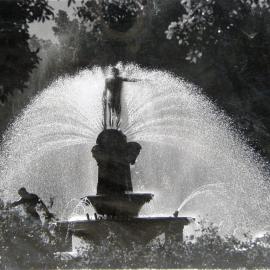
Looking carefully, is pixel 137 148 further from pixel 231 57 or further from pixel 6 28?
pixel 231 57

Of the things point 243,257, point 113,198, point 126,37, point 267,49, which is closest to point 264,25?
point 267,49

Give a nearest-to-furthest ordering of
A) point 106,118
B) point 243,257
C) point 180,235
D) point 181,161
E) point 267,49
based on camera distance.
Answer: point 243,257 < point 180,235 < point 106,118 < point 181,161 < point 267,49

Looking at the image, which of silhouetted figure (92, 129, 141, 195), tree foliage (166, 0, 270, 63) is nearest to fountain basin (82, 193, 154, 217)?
silhouetted figure (92, 129, 141, 195)

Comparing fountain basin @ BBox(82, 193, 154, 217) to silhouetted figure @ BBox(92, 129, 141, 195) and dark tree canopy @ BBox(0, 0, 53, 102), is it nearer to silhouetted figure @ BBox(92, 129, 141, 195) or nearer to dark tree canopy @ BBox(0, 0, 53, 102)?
silhouetted figure @ BBox(92, 129, 141, 195)

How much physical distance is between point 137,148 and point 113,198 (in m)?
1.27

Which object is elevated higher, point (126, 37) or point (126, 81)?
point (126, 37)

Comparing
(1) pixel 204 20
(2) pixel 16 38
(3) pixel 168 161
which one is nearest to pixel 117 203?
(1) pixel 204 20

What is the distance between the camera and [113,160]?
17125 millimetres

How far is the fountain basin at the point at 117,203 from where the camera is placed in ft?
55.2

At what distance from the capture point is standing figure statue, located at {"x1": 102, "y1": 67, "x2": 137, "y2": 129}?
1797cm

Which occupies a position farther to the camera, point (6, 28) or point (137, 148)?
point (6, 28)

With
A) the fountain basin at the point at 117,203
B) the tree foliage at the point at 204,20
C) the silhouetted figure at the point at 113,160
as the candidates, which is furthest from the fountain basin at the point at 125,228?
the tree foliage at the point at 204,20

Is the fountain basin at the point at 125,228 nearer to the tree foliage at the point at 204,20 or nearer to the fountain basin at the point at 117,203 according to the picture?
the fountain basin at the point at 117,203

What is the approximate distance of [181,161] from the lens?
3969 centimetres
